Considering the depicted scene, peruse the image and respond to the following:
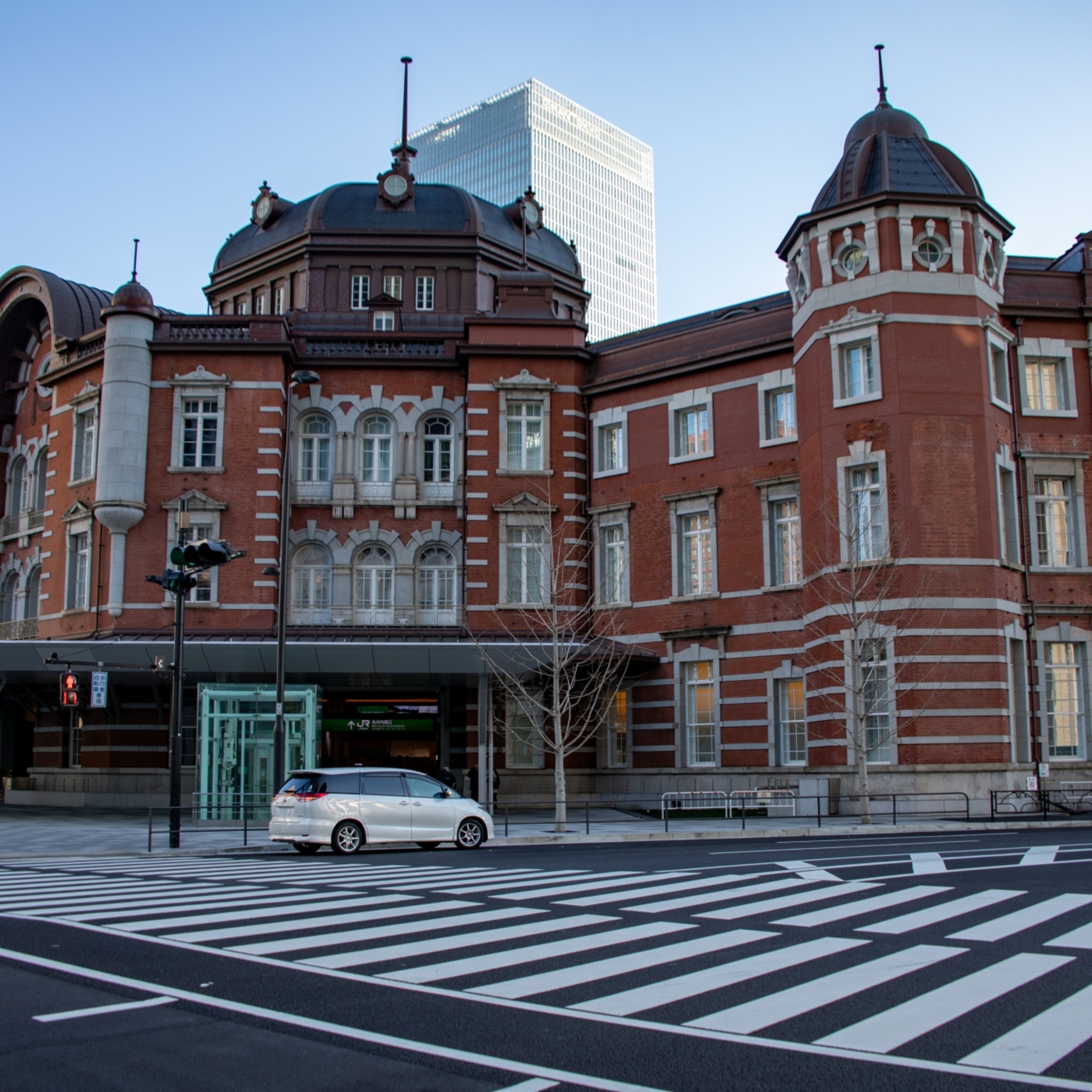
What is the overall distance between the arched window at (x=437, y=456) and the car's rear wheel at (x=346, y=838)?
62.9 feet

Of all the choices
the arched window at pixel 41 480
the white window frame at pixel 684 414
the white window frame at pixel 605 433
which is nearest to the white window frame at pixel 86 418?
the arched window at pixel 41 480


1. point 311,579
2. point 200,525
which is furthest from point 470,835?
point 200,525

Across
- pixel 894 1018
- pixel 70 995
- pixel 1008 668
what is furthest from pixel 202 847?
pixel 1008 668

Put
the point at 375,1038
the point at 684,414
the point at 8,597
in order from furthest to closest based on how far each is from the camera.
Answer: the point at 8,597 < the point at 684,414 < the point at 375,1038

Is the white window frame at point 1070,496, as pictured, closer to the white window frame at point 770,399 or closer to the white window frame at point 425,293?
the white window frame at point 770,399

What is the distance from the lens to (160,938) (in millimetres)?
10094

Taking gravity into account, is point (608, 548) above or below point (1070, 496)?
below

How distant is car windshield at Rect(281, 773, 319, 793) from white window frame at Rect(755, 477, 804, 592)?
16151 millimetres

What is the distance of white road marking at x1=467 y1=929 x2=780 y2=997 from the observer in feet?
25.7

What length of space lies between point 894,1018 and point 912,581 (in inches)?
909

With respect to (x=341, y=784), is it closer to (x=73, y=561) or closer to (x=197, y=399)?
(x=197, y=399)

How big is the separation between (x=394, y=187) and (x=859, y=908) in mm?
40348

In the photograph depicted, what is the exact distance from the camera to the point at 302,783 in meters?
20.6

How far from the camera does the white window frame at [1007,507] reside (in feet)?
98.9
